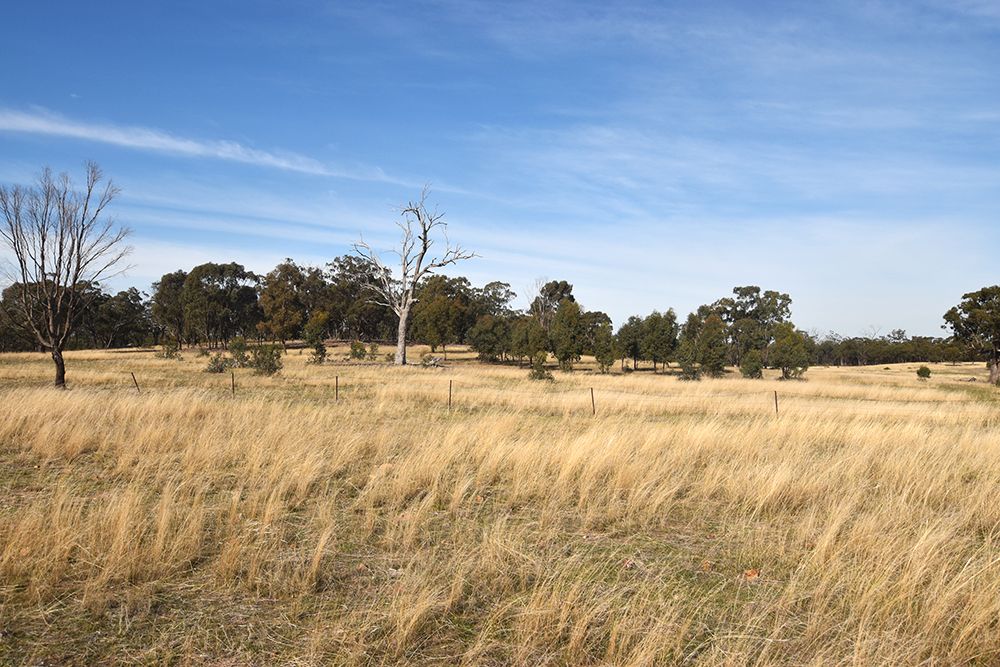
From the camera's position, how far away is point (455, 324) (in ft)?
222

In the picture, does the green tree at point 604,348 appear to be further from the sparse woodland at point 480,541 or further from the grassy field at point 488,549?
the grassy field at point 488,549

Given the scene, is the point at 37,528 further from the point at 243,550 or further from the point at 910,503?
the point at 910,503

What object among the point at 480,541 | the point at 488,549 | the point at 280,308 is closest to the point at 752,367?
the point at 480,541

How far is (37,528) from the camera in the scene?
4688 mm

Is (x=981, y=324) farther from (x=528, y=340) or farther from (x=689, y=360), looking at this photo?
(x=528, y=340)

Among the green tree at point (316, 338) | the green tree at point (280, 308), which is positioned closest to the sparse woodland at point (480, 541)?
the green tree at point (316, 338)

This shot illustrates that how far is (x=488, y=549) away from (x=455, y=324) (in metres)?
63.4

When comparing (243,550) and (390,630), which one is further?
(243,550)

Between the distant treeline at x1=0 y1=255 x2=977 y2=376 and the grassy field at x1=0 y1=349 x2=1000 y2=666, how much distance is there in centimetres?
3755

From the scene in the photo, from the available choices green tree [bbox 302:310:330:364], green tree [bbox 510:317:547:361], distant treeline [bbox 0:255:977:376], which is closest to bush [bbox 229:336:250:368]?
green tree [bbox 302:310:330:364]

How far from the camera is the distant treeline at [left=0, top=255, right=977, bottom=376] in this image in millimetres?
49531

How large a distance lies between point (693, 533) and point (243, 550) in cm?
401

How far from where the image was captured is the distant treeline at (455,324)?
163ft

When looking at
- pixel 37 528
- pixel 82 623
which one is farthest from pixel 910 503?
pixel 37 528
